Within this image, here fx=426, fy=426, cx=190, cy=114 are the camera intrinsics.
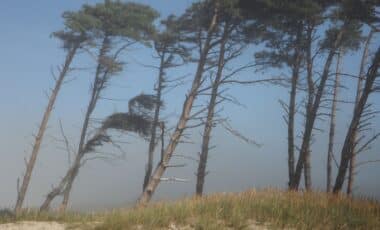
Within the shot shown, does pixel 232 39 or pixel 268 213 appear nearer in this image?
pixel 268 213

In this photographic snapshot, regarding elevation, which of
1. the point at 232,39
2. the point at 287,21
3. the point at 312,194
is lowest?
the point at 312,194

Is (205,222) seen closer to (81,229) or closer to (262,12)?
(81,229)

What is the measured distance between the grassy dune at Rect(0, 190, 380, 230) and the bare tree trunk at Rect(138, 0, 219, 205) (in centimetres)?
326

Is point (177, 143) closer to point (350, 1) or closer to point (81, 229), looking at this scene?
point (81, 229)

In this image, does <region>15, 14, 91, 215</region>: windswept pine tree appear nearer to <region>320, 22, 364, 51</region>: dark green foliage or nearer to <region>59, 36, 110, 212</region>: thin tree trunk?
<region>59, 36, 110, 212</region>: thin tree trunk

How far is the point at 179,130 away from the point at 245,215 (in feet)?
17.7

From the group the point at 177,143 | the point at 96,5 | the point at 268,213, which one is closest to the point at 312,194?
the point at 268,213

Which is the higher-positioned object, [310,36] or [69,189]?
[310,36]

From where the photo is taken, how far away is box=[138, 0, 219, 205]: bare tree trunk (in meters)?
13.7

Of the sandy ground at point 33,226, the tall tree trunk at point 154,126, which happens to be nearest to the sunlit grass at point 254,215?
the sandy ground at point 33,226

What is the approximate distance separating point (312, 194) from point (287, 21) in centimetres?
850

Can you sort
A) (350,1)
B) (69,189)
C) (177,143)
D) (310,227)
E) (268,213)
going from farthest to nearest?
(69,189) → (350,1) → (177,143) → (268,213) → (310,227)

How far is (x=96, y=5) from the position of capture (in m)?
20.9

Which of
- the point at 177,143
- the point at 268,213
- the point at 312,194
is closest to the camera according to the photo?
the point at 268,213
